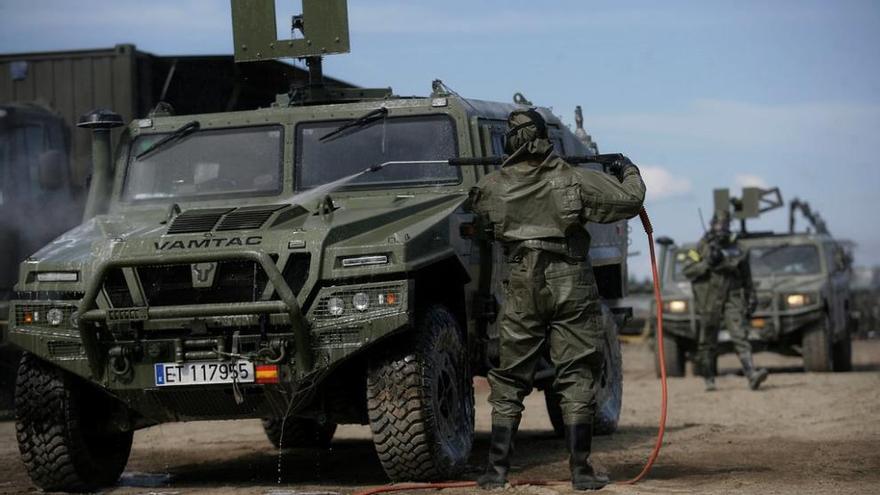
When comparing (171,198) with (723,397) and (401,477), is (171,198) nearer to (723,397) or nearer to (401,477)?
(401,477)

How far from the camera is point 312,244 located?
7516 mm

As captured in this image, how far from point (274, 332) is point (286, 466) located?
216 centimetres

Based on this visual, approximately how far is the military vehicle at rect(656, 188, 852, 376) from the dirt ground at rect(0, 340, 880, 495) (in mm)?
3149

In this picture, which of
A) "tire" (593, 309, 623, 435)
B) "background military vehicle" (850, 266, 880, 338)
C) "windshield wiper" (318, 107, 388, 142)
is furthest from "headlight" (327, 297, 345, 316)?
"background military vehicle" (850, 266, 880, 338)

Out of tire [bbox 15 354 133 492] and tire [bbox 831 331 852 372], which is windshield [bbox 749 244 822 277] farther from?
tire [bbox 15 354 133 492]

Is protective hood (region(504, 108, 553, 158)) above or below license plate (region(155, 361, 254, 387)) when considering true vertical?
above

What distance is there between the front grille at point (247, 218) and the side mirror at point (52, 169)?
5.59m

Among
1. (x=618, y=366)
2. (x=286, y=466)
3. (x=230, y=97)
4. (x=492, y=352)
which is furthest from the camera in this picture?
(x=230, y=97)

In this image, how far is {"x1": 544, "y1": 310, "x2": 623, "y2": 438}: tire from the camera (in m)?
10.5

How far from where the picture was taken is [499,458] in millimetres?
7508

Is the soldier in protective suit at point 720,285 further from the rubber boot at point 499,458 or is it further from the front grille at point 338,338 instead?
the front grille at point 338,338

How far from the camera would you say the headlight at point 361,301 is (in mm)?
7469

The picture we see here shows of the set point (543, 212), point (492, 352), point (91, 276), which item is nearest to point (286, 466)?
point (492, 352)

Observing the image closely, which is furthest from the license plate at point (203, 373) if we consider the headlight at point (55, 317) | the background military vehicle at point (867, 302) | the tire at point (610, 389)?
the background military vehicle at point (867, 302)
